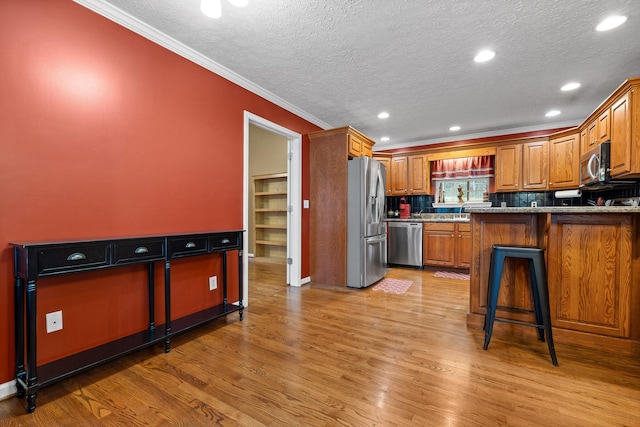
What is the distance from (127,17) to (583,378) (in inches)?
157

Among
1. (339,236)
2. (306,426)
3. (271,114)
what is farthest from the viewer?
(339,236)

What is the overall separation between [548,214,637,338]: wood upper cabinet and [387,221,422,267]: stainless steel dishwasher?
9.31ft

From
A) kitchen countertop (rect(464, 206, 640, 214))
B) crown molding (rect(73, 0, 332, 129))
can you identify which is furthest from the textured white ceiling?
kitchen countertop (rect(464, 206, 640, 214))

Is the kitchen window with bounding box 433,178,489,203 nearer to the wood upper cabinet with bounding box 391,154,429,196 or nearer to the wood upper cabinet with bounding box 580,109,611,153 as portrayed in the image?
the wood upper cabinet with bounding box 391,154,429,196

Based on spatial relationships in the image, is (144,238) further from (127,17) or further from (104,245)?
(127,17)

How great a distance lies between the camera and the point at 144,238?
1.95 metres

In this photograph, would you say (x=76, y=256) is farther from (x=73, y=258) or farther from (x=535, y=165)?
(x=535, y=165)

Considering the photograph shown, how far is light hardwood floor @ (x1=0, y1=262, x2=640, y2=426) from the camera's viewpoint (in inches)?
56.4

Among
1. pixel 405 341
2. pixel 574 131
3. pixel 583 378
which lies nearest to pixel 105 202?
pixel 405 341

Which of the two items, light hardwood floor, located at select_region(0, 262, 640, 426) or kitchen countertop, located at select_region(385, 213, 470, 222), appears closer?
light hardwood floor, located at select_region(0, 262, 640, 426)

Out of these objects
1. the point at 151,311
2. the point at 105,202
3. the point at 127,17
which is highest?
the point at 127,17

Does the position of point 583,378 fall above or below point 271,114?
below

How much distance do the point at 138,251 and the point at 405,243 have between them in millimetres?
4343

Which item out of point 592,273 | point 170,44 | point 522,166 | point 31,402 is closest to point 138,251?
point 31,402
